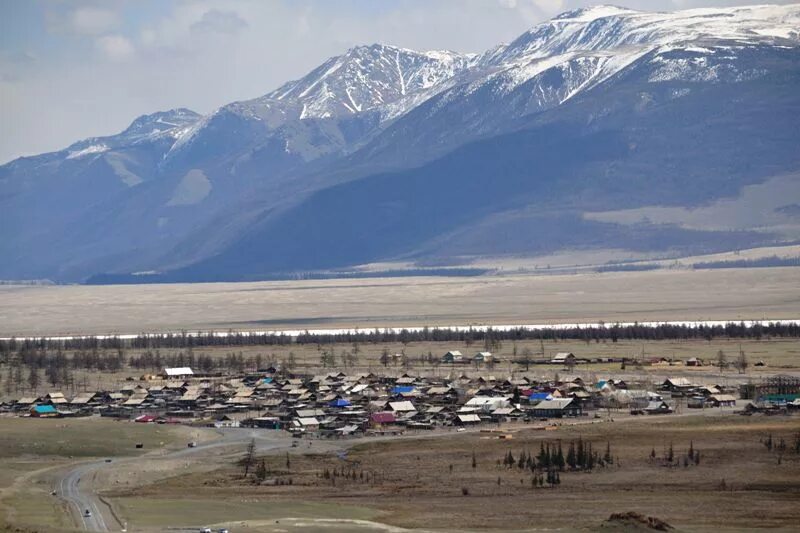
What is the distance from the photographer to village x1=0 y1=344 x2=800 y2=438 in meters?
88.0

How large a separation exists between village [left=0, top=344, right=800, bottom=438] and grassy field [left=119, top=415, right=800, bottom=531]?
311 inches

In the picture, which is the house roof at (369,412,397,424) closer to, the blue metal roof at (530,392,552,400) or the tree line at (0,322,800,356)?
the blue metal roof at (530,392,552,400)

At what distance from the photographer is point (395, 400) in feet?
313

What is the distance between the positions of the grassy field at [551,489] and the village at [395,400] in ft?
25.9

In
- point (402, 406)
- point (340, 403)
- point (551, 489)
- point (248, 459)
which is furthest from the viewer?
point (340, 403)

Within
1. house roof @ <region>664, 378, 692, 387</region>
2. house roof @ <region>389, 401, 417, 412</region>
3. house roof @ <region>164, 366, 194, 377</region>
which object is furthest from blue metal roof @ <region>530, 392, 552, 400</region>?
house roof @ <region>164, 366, 194, 377</region>

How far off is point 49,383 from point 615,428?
1763 inches

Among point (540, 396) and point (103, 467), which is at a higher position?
point (540, 396)

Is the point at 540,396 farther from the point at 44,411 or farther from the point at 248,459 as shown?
the point at 44,411

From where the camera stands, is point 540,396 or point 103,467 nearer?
point 103,467

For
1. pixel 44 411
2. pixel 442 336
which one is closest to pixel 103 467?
pixel 44 411

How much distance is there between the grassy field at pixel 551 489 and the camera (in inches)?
2265

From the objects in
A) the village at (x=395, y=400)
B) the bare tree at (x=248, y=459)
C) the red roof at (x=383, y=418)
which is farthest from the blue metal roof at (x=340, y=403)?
the bare tree at (x=248, y=459)

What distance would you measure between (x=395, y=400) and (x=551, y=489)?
32408 millimetres
